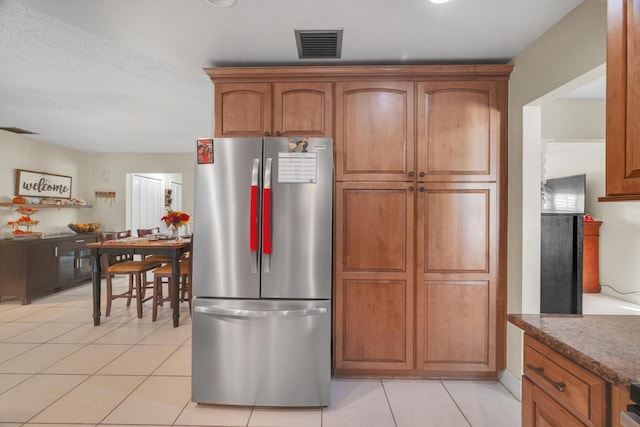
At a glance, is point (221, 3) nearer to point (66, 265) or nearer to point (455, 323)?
point (455, 323)

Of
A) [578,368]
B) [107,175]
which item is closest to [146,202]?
[107,175]

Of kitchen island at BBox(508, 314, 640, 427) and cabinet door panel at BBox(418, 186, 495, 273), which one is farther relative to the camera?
cabinet door panel at BBox(418, 186, 495, 273)

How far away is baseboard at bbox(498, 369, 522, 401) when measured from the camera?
2.24 meters

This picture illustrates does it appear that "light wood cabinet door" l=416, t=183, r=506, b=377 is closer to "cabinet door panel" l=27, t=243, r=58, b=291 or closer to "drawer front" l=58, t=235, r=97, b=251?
"cabinet door panel" l=27, t=243, r=58, b=291

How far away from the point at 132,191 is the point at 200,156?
5339 mm

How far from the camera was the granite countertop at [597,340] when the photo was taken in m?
0.89

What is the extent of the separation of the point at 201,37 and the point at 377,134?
1344 millimetres

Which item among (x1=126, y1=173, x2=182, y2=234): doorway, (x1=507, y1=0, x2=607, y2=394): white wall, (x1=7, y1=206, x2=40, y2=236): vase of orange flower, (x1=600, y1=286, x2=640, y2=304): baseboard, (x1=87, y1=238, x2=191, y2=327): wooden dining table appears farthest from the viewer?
(x1=126, y1=173, x2=182, y2=234): doorway

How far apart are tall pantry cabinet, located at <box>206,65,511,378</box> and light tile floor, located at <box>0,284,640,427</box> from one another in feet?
0.70

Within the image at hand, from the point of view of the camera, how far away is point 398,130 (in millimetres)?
2465

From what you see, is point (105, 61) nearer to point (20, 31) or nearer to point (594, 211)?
point (20, 31)

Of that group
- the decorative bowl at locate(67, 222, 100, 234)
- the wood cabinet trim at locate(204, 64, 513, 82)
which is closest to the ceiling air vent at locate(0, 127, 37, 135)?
the decorative bowl at locate(67, 222, 100, 234)

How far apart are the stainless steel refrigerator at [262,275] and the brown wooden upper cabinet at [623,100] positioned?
4.43 feet

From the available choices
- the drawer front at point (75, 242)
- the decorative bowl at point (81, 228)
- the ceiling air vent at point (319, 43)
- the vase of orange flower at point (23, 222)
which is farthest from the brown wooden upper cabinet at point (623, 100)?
the decorative bowl at point (81, 228)
